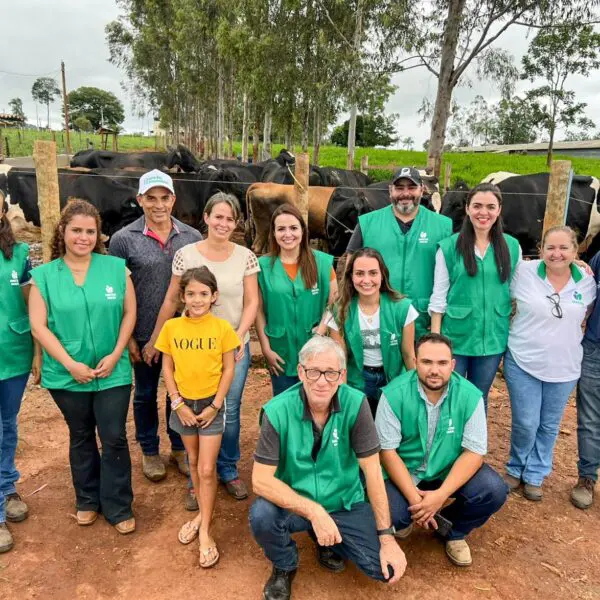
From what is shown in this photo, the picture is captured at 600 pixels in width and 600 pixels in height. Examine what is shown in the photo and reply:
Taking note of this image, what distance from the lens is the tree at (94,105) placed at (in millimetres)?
82188

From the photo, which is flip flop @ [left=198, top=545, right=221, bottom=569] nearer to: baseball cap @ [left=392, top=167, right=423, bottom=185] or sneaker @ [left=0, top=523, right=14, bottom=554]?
sneaker @ [left=0, top=523, right=14, bottom=554]

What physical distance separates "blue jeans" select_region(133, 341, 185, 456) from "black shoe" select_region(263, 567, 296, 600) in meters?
1.22

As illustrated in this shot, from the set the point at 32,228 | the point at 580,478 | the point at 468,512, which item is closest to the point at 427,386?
the point at 468,512

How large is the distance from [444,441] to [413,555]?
68 centimetres

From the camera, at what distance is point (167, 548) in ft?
9.40

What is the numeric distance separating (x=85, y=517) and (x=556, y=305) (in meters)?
3.03

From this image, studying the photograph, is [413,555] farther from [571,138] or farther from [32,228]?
[571,138]

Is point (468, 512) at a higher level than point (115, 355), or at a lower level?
lower

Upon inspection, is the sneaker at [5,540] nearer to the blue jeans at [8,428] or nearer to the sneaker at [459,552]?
the blue jeans at [8,428]

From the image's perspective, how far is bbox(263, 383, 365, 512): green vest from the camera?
2457 mm

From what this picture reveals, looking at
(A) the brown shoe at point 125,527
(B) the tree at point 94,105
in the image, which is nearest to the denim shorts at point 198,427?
(A) the brown shoe at point 125,527

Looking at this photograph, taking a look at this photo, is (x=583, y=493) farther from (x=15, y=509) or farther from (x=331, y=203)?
(x=331, y=203)

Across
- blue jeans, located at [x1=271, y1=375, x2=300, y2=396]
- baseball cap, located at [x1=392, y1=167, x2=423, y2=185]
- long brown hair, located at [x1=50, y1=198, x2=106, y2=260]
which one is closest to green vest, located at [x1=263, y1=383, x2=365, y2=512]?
blue jeans, located at [x1=271, y1=375, x2=300, y2=396]

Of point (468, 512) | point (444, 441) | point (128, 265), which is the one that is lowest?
point (468, 512)
